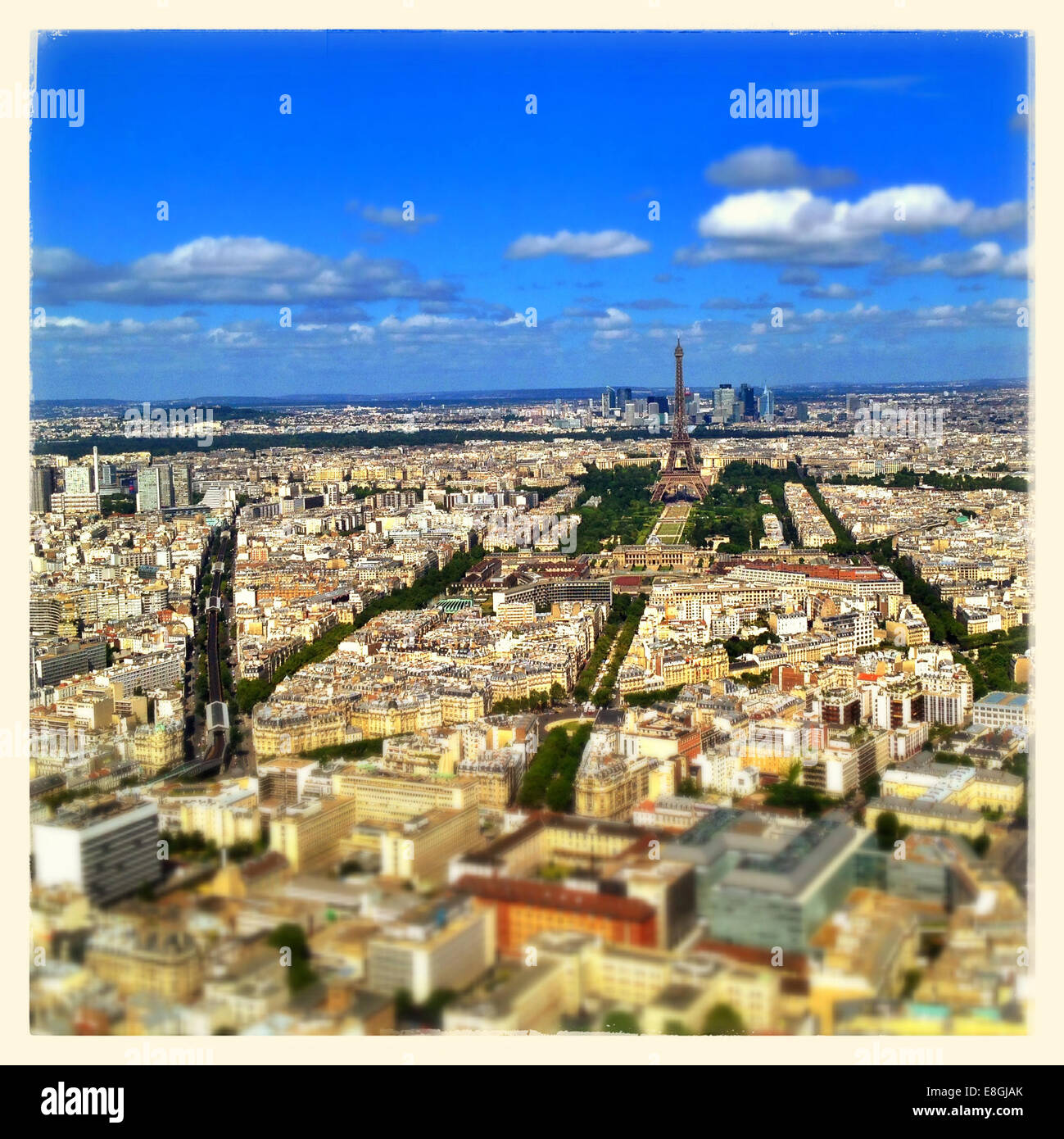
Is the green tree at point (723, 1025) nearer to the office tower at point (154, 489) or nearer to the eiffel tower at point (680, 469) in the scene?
the office tower at point (154, 489)

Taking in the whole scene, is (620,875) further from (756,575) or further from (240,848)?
(756,575)

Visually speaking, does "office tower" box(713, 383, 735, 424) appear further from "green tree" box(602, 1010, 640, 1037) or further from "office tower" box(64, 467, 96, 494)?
"green tree" box(602, 1010, 640, 1037)

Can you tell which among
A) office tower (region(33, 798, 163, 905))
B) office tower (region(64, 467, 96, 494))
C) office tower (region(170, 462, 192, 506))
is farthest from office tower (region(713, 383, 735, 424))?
office tower (region(33, 798, 163, 905))

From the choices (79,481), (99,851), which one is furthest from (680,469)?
(99,851)

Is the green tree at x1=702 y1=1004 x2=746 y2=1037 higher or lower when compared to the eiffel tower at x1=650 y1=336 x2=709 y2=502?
lower

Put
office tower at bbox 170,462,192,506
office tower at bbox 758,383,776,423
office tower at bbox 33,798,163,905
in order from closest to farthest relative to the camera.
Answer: office tower at bbox 33,798,163,905, office tower at bbox 170,462,192,506, office tower at bbox 758,383,776,423

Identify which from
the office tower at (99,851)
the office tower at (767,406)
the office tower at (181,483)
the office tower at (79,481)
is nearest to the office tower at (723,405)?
the office tower at (767,406)

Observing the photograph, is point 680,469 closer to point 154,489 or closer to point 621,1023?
point 154,489
